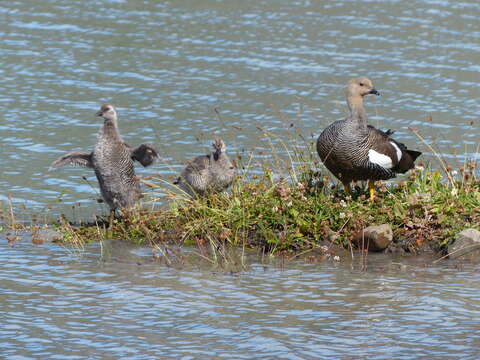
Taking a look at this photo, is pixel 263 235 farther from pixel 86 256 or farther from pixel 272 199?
pixel 86 256

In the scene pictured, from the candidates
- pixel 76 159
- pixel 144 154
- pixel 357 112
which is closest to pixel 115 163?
pixel 144 154

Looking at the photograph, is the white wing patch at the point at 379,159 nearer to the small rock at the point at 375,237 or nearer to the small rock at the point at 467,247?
the small rock at the point at 375,237

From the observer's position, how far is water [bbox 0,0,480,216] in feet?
50.5

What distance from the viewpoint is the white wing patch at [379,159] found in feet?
34.9

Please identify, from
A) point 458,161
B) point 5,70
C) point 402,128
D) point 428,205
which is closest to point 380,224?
point 428,205

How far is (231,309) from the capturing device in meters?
8.30

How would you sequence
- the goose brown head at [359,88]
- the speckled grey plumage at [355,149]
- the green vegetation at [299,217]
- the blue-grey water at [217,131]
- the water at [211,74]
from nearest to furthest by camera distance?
the blue-grey water at [217,131]
the green vegetation at [299,217]
the speckled grey plumage at [355,149]
the goose brown head at [359,88]
the water at [211,74]

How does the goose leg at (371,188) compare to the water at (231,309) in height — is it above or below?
above

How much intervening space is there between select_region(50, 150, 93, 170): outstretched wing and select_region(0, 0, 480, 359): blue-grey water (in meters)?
0.42

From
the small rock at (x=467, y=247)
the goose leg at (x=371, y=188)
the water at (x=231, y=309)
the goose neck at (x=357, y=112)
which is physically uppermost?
the goose neck at (x=357, y=112)

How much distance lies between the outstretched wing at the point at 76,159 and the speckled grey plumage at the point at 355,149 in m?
2.94

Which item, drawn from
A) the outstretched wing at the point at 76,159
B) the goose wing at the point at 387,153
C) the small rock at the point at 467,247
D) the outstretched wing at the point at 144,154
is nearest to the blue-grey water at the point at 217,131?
the small rock at the point at 467,247

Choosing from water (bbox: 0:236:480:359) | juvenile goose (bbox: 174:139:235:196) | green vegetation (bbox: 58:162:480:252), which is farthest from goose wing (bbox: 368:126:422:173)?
juvenile goose (bbox: 174:139:235:196)

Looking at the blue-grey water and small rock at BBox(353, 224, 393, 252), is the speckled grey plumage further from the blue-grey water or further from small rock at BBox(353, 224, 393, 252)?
the blue-grey water
